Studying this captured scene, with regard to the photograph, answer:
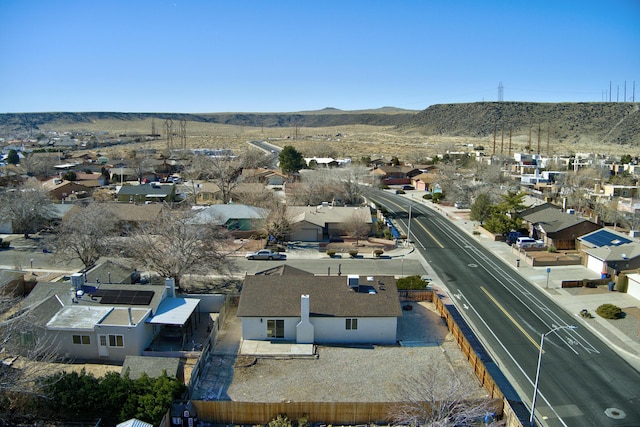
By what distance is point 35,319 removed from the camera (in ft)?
93.9

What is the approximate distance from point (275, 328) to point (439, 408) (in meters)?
12.2

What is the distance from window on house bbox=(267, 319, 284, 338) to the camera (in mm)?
30312

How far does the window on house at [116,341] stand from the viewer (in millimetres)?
28062

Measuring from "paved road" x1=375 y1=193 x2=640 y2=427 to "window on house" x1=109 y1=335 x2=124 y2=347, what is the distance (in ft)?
71.6

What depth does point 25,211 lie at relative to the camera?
181ft

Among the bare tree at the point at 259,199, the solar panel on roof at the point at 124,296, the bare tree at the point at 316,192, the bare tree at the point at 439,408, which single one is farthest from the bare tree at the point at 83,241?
the bare tree at the point at 316,192

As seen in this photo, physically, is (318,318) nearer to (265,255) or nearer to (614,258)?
(265,255)

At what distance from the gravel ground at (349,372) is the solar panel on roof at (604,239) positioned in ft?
84.5

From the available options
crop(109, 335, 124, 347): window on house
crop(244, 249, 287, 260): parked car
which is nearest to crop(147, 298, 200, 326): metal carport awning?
crop(109, 335, 124, 347): window on house

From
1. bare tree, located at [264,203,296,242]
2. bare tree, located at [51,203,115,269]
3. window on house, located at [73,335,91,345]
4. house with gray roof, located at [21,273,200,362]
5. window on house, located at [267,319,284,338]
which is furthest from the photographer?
bare tree, located at [264,203,296,242]

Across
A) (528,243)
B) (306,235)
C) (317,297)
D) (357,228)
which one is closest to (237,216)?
(306,235)

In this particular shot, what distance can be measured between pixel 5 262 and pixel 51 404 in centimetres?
3129

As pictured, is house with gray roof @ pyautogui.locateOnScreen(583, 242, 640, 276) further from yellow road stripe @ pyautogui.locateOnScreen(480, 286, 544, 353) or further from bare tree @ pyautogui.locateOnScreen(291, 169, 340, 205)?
bare tree @ pyautogui.locateOnScreen(291, 169, 340, 205)

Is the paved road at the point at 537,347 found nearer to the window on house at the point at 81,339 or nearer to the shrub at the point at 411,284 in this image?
the shrub at the point at 411,284
